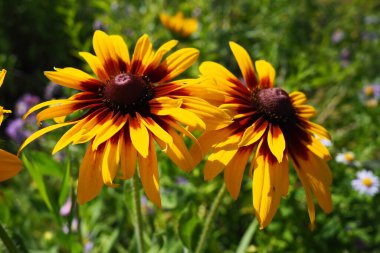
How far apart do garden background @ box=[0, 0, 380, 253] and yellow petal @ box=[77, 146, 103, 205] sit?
8.3 inches

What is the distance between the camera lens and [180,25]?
119 inches

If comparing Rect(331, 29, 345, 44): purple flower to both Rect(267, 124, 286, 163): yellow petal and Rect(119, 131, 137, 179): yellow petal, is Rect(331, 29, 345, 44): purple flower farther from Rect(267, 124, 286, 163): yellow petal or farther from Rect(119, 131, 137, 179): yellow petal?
Rect(119, 131, 137, 179): yellow petal

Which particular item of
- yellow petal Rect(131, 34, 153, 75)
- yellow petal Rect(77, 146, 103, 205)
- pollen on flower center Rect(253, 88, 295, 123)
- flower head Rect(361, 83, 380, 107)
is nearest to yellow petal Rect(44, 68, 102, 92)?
yellow petal Rect(131, 34, 153, 75)

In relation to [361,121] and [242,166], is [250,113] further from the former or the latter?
[361,121]

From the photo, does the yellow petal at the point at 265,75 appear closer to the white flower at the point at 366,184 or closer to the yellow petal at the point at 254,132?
the yellow petal at the point at 254,132

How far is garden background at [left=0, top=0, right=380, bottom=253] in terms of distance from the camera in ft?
5.60

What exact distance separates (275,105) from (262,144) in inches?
5.4

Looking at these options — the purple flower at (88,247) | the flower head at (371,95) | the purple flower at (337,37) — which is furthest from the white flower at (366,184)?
the purple flower at (337,37)

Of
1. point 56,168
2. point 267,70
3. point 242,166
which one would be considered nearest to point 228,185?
point 242,166

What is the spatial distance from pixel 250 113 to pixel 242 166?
18 centimetres

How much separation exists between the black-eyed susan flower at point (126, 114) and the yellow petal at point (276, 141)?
14cm

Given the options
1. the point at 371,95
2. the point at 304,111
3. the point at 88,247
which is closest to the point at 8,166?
the point at 304,111

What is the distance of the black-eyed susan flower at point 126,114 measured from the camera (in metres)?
0.95

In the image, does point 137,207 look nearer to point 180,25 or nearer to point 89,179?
point 89,179
